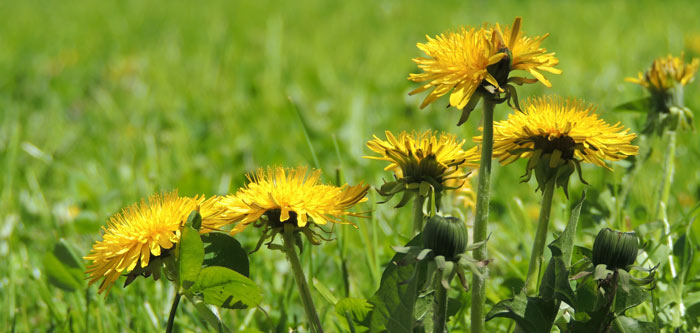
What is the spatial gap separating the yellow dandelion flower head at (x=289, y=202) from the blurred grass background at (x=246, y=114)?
0.61 ft

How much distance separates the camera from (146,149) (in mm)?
2844

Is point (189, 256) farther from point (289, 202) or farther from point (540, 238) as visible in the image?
point (540, 238)

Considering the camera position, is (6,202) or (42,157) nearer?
(6,202)

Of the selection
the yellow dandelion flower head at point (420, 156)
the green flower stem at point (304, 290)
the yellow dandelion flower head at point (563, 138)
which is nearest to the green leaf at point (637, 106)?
the yellow dandelion flower head at point (563, 138)

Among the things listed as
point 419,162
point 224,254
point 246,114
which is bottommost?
point 224,254

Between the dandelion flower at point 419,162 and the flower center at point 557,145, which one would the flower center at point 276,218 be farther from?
the flower center at point 557,145

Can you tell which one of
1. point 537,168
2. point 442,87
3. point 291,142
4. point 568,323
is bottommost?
point 568,323

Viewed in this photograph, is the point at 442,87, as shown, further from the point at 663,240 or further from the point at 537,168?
the point at 663,240

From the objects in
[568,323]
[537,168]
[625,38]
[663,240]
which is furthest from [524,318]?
[625,38]

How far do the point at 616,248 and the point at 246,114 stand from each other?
97.7 inches

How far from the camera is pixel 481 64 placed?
987mm

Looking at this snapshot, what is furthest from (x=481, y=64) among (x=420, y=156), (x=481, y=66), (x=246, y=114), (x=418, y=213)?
(x=246, y=114)

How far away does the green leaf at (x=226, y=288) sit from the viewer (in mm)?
1055

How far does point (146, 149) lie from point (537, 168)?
6.83 ft
